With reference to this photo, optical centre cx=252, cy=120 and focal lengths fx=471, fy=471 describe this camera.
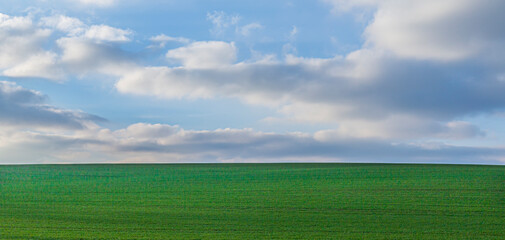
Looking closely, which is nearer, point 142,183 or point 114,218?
point 114,218

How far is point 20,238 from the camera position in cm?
1212

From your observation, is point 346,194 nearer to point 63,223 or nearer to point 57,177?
point 63,223

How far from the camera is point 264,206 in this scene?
17.6m

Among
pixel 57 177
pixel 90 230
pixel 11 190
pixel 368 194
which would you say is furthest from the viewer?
pixel 57 177

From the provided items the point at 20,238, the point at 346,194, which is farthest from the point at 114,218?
the point at 346,194

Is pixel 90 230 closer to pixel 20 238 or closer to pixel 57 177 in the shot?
pixel 20 238

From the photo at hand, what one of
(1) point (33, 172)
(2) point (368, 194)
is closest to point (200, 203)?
(2) point (368, 194)

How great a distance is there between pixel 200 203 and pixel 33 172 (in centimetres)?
2132

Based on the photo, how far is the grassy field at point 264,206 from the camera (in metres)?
13.2

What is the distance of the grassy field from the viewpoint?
43.2ft

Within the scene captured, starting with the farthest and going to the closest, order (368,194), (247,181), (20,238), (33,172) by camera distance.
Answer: (33,172)
(247,181)
(368,194)
(20,238)

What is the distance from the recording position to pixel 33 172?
3466 cm

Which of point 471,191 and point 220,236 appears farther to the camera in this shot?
point 471,191

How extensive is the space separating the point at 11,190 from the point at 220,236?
16504mm
